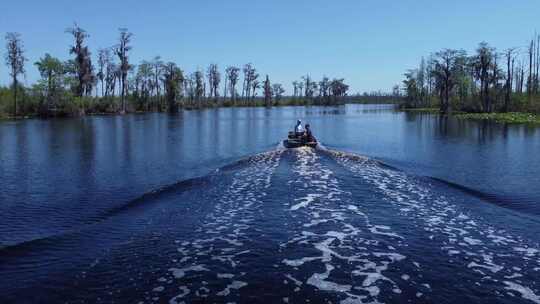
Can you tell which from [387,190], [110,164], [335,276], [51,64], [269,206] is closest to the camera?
[335,276]

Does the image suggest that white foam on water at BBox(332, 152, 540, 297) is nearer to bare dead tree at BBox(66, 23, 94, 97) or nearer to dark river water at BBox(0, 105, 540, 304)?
dark river water at BBox(0, 105, 540, 304)

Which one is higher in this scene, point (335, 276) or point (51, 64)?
point (51, 64)

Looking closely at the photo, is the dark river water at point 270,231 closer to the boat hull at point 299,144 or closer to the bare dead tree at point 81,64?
the boat hull at point 299,144

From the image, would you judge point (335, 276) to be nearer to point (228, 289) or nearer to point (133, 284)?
point (228, 289)

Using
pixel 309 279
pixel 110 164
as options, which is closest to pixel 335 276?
pixel 309 279

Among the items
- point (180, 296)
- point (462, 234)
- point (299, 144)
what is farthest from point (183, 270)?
point (299, 144)

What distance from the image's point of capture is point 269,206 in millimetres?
17719

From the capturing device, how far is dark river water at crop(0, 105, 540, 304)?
10.3 meters

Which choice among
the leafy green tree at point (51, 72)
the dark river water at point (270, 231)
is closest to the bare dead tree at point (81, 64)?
the leafy green tree at point (51, 72)

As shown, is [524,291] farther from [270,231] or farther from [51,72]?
[51,72]

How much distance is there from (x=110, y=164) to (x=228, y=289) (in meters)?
21.5

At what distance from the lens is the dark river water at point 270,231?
10.3 m

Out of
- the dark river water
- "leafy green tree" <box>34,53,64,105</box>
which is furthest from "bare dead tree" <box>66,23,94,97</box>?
the dark river water

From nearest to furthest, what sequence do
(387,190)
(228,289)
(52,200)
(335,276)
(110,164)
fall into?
1. (228,289)
2. (335,276)
3. (52,200)
4. (387,190)
5. (110,164)
